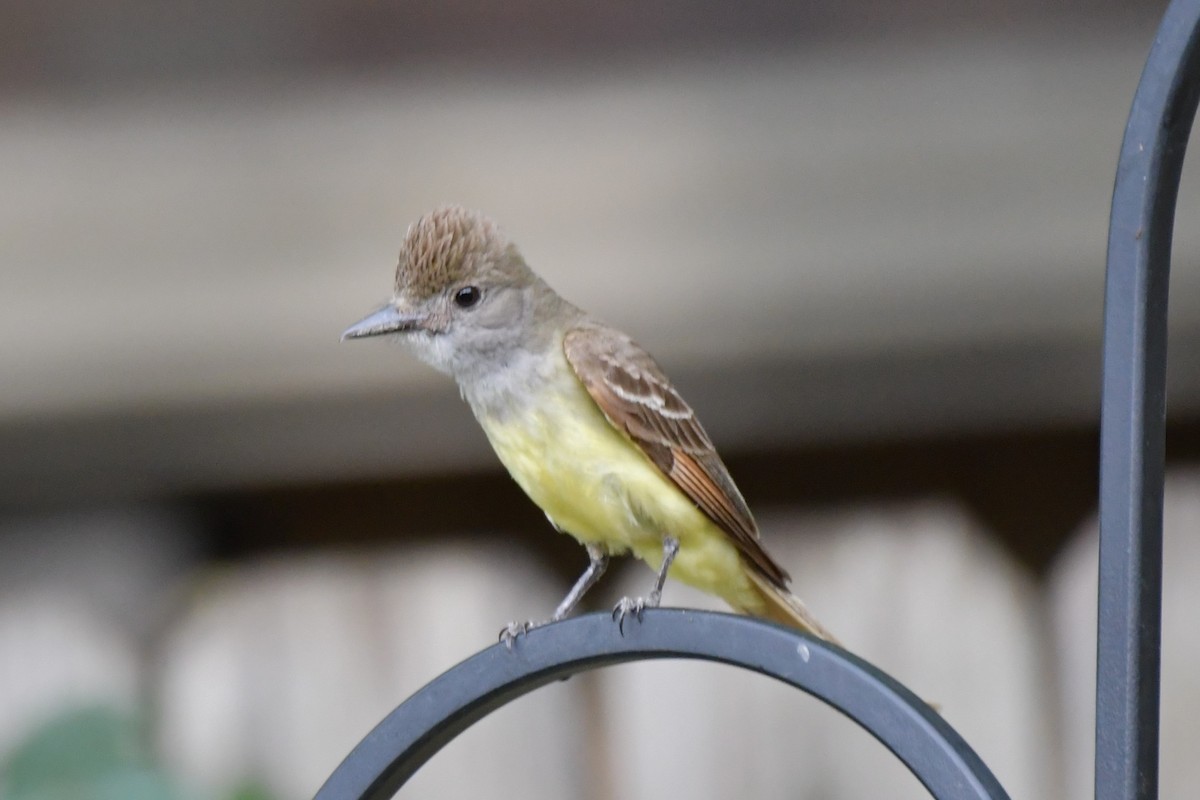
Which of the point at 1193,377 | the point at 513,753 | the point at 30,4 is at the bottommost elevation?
the point at 513,753

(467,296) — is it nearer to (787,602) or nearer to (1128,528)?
(787,602)

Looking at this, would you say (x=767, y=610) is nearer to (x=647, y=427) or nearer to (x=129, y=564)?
(x=647, y=427)

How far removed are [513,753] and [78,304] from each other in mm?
1019

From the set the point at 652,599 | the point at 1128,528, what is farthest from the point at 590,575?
the point at 1128,528

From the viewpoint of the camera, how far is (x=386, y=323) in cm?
172

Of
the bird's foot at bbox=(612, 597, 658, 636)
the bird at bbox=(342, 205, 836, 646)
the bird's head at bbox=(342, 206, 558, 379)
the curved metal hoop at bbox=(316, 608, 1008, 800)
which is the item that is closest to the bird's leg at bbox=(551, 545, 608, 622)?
the bird at bbox=(342, 205, 836, 646)

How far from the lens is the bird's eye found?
71.8 inches

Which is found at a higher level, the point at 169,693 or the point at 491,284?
the point at 491,284

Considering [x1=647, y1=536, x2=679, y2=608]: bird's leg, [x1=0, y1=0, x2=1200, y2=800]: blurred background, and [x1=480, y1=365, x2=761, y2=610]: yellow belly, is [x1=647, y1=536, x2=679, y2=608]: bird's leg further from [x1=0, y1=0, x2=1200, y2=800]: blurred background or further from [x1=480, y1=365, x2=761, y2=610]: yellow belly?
[x1=0, y1=0, x2=1200, y2=800]: blurred background

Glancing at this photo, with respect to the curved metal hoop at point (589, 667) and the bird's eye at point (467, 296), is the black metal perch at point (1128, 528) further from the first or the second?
the bird's eye at point (467, 296)

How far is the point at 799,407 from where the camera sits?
2.24 metres

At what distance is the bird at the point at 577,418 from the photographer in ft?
5.56

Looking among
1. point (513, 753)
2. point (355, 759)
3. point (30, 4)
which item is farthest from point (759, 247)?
point (355, 759)

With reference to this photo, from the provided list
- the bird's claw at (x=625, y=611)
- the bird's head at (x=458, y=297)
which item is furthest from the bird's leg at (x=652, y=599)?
the bird's head at (x=458, y=297)
